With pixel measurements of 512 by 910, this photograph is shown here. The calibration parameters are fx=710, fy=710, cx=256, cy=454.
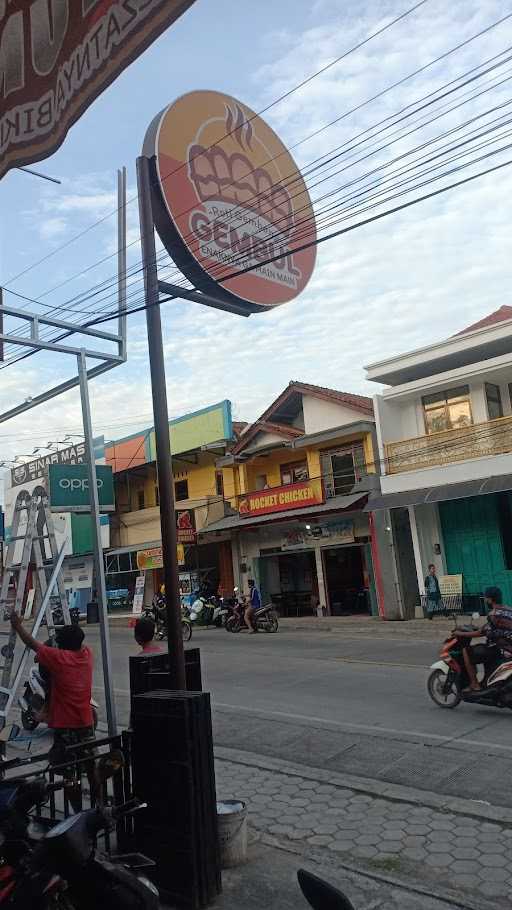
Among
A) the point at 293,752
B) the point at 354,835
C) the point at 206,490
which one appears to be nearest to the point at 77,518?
the point at 206,490

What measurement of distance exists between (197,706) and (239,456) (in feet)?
78.4

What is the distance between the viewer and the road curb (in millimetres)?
5109

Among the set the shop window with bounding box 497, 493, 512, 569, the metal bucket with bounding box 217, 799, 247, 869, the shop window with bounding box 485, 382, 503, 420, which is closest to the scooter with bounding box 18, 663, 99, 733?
the metal bucket with bounding box 217, 799, 247, 869

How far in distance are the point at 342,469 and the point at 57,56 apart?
21.8 meters

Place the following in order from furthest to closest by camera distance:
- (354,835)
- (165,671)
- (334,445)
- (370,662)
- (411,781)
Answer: (334,445), (370,662), (411,781), (165,671), (354,835)

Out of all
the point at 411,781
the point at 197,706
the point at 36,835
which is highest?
the point at 197,706

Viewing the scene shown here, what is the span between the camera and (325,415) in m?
25.4

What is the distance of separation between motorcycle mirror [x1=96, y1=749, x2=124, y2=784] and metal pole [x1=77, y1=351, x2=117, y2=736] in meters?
1.30

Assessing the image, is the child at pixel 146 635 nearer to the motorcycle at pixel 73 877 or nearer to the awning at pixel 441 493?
the motorcycle at pixel 73 877

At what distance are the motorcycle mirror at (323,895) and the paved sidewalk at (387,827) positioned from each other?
1.99 metres

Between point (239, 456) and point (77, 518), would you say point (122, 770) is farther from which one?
point (77, 518)

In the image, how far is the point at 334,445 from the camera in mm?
25156

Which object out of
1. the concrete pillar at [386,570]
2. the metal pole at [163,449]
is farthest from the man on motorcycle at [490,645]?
the concrete pillar at [386,570]

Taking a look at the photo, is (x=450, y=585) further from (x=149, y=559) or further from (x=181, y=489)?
(x=181, y=489)
